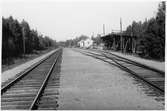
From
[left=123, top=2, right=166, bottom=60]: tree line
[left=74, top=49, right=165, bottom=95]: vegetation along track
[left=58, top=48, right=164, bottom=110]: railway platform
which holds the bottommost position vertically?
[left=58, top=48, right=164, bottom=110]: railway platform

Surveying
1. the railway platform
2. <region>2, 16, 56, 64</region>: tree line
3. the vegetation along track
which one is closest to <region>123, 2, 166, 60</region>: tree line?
the vegetation along track

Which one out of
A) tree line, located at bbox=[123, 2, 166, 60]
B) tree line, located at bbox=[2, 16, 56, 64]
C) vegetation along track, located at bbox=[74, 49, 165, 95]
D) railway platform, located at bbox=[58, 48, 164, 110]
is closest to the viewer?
railway platform, located at bbox=[58, 48, 164, 110]

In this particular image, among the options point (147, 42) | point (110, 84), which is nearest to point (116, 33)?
point (147, 42)

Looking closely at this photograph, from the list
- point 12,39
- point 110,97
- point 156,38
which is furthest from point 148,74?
point 12,39

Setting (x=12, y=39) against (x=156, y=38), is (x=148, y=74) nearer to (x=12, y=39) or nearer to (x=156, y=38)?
(x=156, y=38)

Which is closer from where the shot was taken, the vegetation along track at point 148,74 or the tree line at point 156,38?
the vegetation along track at point 148,74

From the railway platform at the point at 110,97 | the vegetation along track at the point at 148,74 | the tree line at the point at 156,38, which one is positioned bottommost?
the railway platform at the point at 110,97

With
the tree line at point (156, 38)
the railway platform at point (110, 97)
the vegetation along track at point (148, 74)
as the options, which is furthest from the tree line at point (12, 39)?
the railway platform at point (110, 97)

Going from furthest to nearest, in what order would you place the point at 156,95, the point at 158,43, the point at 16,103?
1. the point at 158,43
2. the point at 156,95
3. the point at 16,103

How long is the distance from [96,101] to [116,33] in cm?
4212

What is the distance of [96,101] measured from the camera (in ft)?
23.7

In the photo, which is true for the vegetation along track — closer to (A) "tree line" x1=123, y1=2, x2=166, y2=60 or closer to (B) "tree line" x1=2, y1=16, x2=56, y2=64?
(A) "tree line" x1=123, y1=2, x2=166, y2=60

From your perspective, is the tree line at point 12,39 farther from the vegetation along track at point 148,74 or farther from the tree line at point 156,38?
the tree line at point 156,38

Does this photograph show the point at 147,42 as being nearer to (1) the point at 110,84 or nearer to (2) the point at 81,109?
(1) the point at 110,84
